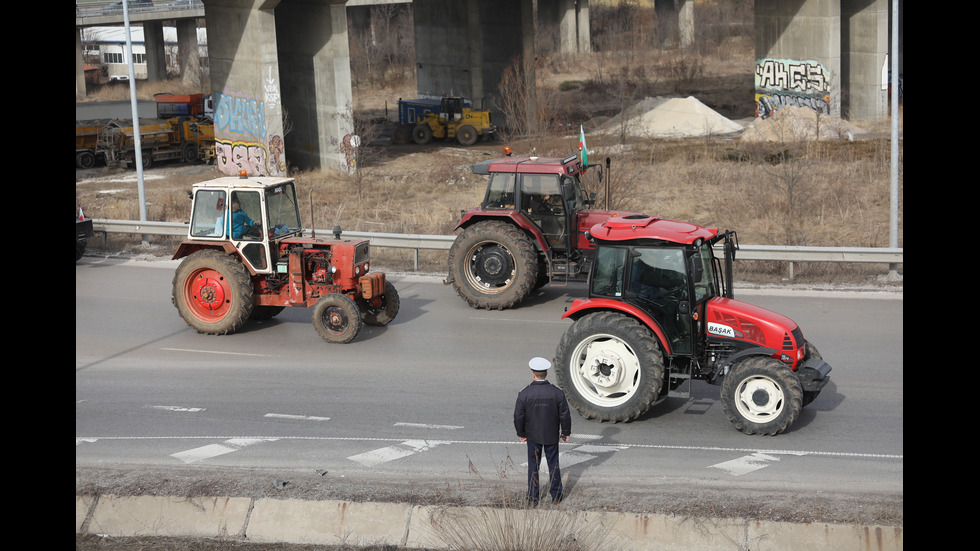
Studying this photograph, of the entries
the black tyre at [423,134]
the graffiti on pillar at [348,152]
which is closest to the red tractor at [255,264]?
the graffiti on pillar at [348,152]

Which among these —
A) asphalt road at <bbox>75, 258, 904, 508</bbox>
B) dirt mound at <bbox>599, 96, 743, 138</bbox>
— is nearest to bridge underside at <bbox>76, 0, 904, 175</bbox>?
dirt mound at <bbox>599, 96, 743, 138</bbox>

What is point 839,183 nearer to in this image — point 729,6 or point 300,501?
point 300,501

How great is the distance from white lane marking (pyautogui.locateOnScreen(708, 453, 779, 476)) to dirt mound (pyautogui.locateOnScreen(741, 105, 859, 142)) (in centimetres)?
2680

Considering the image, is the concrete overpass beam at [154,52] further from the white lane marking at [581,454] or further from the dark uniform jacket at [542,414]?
the dark uniform jacket at [542,414]

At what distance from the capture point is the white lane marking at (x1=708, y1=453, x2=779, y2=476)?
9664 millimetres

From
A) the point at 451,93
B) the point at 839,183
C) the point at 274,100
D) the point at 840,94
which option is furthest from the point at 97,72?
the point at 839,183

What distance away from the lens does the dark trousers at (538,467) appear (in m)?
8.85

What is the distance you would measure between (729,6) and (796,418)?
79228 mm

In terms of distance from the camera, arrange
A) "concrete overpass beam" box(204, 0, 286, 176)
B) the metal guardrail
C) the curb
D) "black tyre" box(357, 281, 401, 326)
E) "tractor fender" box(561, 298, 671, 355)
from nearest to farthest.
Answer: the curb → "tractor fender" box(561, 298, 671, 355) → "black tyre" box(357, 281, 401, 326) → the metal guardrail → "concrete overpass beam" box(204, 0, 286, 176)

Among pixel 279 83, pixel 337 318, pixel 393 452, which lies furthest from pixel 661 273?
pixel 279 83

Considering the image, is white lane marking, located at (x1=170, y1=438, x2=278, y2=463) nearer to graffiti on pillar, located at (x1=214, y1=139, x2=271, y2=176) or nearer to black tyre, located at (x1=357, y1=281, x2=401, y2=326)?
black tyre, located at (x1=357, y1=281, x2=401, y2=326)

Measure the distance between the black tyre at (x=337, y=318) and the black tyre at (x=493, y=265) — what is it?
2513 millimetres

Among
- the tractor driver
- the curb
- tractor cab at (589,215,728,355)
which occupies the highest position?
the tractor driver

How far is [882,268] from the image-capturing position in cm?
1878
